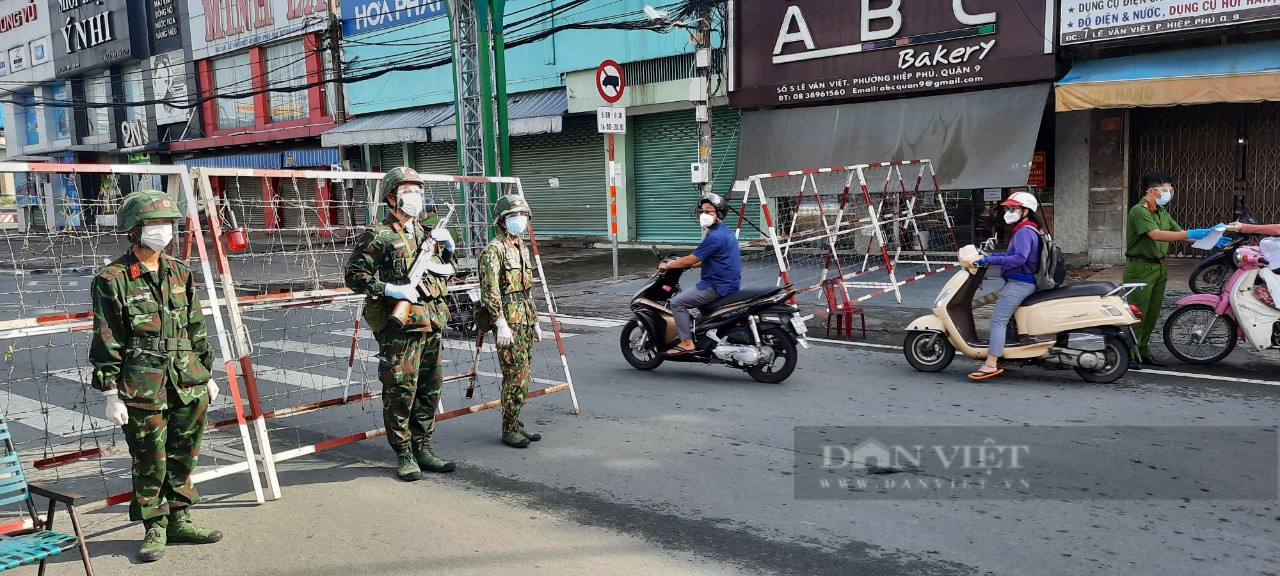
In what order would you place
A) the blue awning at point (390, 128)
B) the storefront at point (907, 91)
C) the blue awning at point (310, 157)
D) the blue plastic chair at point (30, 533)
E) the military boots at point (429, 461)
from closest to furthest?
the blue plastic chair at point (30, 533)
the military boots at point (429, 461)
the storefront at point (907, 91)
the blue awning at point (390, 128)
the blue awning at point (310, 157)

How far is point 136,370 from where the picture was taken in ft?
14.1

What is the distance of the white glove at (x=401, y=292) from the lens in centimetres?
531

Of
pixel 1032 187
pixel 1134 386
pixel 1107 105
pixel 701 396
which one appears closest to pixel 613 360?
pixel 701 396

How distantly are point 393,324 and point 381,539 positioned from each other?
1.35 meters

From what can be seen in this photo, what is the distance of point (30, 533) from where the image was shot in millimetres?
4055

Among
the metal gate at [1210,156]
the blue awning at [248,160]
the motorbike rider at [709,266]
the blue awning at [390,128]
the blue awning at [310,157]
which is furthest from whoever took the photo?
the blue awning at [248,160]

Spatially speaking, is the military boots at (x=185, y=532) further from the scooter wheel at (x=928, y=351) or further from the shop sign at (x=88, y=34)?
the shop sign at (x=88, y=34)

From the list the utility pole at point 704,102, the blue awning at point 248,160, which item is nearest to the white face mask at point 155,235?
the utility pole at point 704,102

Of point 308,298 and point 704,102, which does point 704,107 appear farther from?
point 308,298

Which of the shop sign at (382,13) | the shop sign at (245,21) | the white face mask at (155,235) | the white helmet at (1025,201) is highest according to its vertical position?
the shop sign at (245,21)

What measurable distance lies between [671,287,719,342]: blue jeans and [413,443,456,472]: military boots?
3.03 meters

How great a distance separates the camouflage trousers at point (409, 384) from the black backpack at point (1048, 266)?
4.92 meters

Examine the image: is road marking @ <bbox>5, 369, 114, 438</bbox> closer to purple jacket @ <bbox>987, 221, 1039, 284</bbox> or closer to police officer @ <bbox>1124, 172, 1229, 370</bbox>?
purple jacket @ <bbox>987, 221, 1039, 284</bbox>

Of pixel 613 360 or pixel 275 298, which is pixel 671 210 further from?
pixel 275 298
